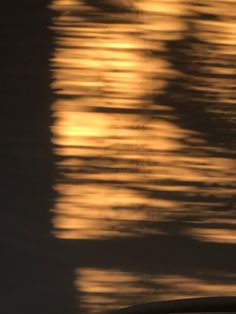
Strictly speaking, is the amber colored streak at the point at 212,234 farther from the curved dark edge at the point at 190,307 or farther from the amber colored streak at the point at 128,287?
the curved dark edge at the point at 190,307

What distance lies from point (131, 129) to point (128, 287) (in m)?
1.03

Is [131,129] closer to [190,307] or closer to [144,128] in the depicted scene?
[144,128]

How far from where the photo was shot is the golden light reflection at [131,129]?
12.1 ft

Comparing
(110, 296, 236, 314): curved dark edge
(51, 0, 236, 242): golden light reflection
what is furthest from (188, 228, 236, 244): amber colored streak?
(110, 296, 236, 314): curved dark edge

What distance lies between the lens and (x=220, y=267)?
146 inches

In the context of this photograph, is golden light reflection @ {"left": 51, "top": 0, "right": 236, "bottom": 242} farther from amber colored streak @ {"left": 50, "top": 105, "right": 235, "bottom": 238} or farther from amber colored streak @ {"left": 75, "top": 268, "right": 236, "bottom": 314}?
amber colored streak @ {"left": 75, "top": 268, "right": 236, "bottom": 314}

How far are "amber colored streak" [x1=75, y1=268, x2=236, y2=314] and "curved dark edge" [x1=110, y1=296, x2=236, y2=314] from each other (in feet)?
5.63

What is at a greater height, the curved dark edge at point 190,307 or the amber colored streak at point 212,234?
the curved dark edge at point 190,307

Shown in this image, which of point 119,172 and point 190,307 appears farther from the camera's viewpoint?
point 119,172

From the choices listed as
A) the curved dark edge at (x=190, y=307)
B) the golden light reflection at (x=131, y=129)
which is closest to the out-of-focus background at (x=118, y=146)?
the golden light reflection at (x=131, y=129)

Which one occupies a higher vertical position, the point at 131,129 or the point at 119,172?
the point at 131,129

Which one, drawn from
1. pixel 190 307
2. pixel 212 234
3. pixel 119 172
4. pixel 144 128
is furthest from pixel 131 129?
pixel 190 307

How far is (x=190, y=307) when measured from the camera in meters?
1.95

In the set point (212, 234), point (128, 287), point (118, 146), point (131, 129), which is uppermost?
point (131, 129)
